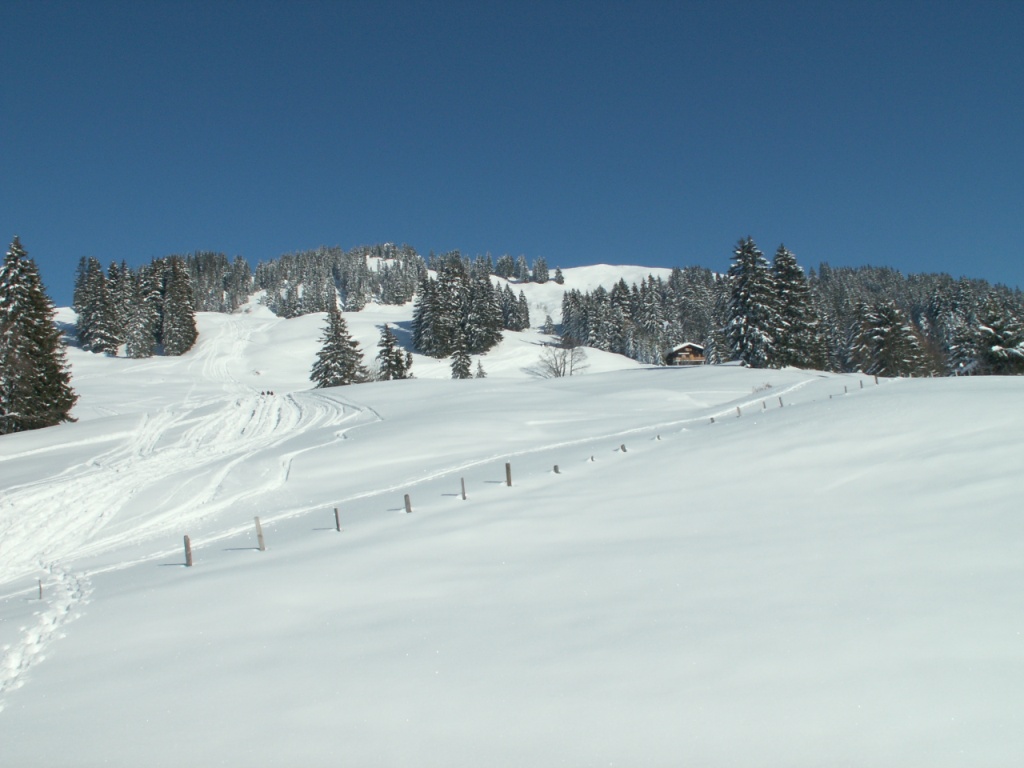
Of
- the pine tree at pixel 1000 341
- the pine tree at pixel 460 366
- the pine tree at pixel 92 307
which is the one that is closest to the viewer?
the pine tree at pixel 1000 341

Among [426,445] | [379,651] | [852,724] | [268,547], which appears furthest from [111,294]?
[852,724]

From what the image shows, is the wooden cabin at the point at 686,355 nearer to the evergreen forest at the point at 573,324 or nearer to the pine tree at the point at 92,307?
the evergreen forest at the point at 573,324

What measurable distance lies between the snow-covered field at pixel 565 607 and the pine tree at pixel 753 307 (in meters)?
25.1

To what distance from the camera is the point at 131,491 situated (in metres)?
24.4

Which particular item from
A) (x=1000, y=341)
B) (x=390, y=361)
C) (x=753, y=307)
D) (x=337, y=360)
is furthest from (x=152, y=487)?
(x=1000, y=341)

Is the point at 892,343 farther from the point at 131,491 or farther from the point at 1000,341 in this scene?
the point at 131,491

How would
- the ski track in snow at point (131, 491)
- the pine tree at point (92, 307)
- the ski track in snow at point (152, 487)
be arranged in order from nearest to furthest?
1. the ski track in snow at point (131, 491)
2. the ski track in snow at point (152, 487)
3. the pine tree at point (92, 307)

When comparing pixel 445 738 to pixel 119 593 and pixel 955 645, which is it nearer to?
pixel 955 645

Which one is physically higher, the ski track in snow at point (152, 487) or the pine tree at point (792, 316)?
the pine tree at point (792, 316)

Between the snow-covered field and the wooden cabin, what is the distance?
206ft

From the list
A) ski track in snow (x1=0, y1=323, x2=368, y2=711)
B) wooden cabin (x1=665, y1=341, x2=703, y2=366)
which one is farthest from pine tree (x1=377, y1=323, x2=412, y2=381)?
wooden cabin (x1=665, y1=341, x2=703, y2=366)

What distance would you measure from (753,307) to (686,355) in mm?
38813

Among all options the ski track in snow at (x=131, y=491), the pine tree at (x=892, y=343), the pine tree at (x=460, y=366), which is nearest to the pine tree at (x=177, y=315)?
the pine tree at (x=460, y=366)

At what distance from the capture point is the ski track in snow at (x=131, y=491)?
13618 millimetres
